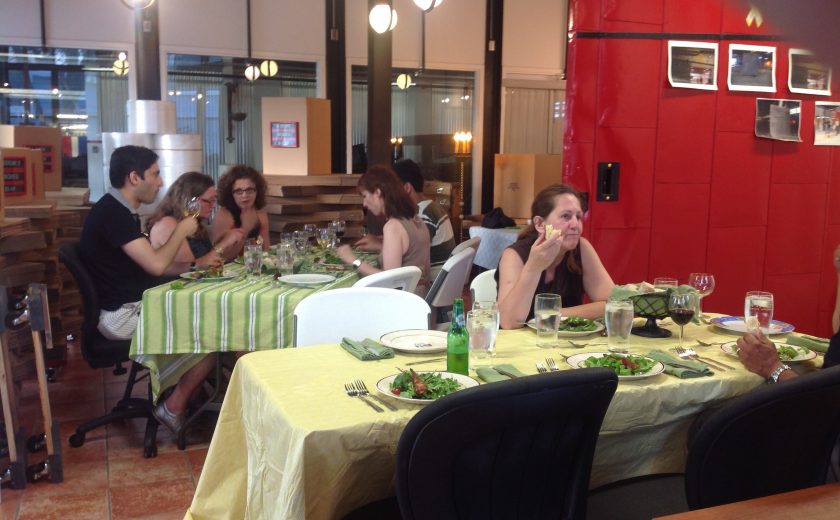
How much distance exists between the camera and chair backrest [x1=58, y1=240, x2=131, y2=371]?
3734 mm

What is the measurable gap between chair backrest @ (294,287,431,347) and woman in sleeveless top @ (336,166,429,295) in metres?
1.39

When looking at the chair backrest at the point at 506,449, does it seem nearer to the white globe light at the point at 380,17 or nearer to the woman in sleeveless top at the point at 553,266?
the woman in sleeveless top at the point at 553,266

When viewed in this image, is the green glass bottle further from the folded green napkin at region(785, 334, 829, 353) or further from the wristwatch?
the folded green napkin at region(785, 334, 829, 353)

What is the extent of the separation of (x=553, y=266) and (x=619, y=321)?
803 mm

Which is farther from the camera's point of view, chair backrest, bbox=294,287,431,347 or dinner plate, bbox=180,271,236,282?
dinner plate, bbox=180,271,236,282

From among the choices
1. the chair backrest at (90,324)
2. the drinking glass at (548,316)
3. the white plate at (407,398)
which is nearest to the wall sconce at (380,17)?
the chair backrest at (90,324)

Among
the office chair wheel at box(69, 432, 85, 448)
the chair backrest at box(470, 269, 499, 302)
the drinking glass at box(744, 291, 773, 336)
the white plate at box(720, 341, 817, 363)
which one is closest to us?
the white plate at box(720, 341, 817, 363)

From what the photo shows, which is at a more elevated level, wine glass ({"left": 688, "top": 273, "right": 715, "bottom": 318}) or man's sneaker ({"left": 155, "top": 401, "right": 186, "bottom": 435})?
wine glass ({"left": 688, "top": 273, "right": 715, "bottom": 318})

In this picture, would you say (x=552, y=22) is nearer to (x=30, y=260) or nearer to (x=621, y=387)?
(x=30, y=260)

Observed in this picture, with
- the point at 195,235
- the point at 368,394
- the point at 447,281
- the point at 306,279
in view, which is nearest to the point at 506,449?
the point at 368,394

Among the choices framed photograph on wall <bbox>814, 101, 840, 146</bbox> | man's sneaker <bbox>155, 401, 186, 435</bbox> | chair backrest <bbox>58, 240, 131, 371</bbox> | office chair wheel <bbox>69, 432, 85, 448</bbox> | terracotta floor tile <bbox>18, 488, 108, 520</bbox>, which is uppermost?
framed photograph on wall <bbox>814, 101, 840, 146</bbox>

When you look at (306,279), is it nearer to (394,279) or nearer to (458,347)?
(394,279)

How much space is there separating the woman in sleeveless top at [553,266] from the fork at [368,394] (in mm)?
966

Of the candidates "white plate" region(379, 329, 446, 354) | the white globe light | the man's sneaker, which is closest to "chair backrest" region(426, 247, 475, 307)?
the man's sneaker
